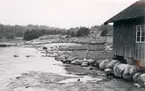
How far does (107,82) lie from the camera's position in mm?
18453

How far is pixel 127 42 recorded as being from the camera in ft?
70.2

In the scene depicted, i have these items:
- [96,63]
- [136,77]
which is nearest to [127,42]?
[136,77]

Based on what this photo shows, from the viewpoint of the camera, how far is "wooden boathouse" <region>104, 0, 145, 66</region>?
19.2m

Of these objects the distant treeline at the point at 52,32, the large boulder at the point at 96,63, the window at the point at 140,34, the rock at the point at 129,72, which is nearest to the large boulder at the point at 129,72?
the rock at the point at 129,72

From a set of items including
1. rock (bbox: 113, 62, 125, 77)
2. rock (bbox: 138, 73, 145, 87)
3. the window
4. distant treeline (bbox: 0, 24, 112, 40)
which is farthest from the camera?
distant treeline (bbox: 0, 24, 112, 40)

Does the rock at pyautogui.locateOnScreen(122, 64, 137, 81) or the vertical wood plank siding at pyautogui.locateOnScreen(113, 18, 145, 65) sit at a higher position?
the vertical wood plank siding at pyautogui.locateOnScreen(113, 18, 145, 65)

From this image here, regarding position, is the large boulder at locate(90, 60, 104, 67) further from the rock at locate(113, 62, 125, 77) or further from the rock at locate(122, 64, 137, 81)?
the rock at locate(122, 64, 137, 81)

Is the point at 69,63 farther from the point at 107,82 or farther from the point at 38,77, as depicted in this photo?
the point at 107,82

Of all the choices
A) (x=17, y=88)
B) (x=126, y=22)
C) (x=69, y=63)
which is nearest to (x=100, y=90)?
(x=17, y=88)

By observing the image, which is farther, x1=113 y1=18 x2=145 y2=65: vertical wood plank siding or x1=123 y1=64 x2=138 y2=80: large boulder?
x1=113 y1=18 x2=145 y2=65: vertical wood plank siding

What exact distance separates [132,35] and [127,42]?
1.02 metres

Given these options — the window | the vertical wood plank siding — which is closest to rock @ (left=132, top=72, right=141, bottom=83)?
the vertical wood plank siding

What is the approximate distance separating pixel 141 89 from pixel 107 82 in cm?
321

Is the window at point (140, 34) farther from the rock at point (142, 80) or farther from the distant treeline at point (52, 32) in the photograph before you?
the distant treeline at point (52, 32)
